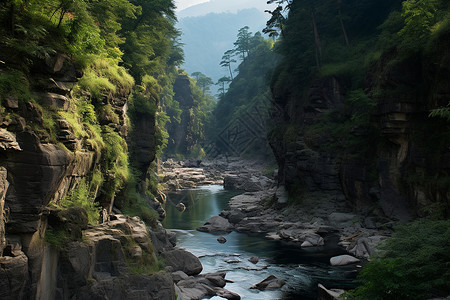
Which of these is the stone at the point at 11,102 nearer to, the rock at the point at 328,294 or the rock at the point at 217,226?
the rock at the point at 328,294

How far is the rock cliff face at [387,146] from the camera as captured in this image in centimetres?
2428

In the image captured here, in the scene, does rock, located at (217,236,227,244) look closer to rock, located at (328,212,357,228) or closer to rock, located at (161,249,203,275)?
rock, located at (161,249,203,275)

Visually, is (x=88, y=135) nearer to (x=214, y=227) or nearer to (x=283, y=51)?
(x=214, y=227)

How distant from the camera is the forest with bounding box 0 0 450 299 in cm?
1035

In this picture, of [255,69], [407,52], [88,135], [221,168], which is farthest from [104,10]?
[255,69]

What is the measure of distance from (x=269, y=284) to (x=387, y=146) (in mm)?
15762

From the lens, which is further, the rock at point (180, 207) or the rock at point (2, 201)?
the rock at point (180, 207)

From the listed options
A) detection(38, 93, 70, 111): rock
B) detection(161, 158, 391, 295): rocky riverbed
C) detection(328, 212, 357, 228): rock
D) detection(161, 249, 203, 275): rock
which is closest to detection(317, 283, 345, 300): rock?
detection(161, 158, 391, 295): rocky riverbed

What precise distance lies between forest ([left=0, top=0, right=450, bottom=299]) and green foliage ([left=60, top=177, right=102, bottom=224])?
7 cm

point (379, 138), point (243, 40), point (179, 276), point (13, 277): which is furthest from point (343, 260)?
point (243, 40)

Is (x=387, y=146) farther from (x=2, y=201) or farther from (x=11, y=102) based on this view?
(x=2, y=201)

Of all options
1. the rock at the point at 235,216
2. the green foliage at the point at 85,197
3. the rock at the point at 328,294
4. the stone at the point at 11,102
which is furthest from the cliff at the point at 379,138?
the stone at the point at 11,102

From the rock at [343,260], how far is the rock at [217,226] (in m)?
11.1

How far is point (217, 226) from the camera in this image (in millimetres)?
32375
